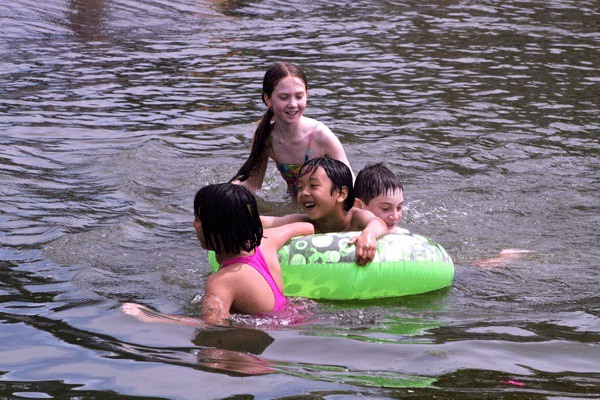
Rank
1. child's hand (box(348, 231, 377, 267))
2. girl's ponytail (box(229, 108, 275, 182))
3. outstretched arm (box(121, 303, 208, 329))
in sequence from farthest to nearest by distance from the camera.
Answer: girl's ponytail (box(229, 108, 275, 182)) < child's hand (box(348, 231, 377, 267)) < outstretched arm (box(121, 303, 208, 329))

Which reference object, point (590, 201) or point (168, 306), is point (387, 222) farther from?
point (590, 201)

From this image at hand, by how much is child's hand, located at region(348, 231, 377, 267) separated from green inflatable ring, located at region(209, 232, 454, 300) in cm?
4

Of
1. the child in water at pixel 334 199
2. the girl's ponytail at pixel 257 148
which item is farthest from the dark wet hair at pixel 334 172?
the girl's ponytail at pixel 257 148

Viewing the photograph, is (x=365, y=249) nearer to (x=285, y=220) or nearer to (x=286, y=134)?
(x=285, y=220)

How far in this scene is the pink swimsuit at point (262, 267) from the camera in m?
5.37

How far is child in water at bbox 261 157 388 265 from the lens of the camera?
6.17 meters

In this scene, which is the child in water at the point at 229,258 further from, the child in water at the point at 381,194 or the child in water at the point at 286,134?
the child in water at the point at 286,134

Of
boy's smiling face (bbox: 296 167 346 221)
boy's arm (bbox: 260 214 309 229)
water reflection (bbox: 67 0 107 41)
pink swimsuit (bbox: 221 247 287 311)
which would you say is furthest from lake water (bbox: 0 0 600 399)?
boy's smiling face (bbox: 296 167 346 221)

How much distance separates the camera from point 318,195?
619cm

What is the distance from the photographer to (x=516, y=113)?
35.5 feet

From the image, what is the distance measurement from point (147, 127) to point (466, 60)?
200 inches

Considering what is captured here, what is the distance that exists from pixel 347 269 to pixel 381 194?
2.51 ft

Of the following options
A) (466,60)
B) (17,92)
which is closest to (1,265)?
(17,92)

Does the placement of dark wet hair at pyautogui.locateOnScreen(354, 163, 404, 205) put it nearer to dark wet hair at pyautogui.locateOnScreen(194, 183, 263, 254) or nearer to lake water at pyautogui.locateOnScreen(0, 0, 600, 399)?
lake water at pyautogui.locateOnScreen(0, 0, 600, 399)
